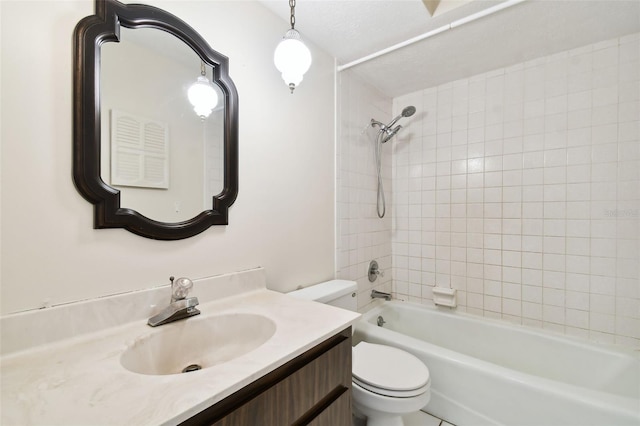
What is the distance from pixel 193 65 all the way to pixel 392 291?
7.30 feet

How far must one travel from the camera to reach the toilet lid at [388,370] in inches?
46.9

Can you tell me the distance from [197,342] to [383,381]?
32.4 inches

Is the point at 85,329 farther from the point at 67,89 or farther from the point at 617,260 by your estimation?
the point at 617,260

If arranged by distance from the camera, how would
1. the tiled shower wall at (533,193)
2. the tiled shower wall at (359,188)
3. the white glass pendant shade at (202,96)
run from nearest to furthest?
the white glass pendant shade at (202,96), the tiled shower wall at (533,193), the tiled shower wall at (359,188)

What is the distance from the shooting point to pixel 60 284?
2.59ft

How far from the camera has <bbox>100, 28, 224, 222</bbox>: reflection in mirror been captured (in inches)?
35.0

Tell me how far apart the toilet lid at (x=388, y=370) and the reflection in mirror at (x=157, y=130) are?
1058mm

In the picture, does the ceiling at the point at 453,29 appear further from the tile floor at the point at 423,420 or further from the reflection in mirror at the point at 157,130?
the tile floor at the point at 423,420

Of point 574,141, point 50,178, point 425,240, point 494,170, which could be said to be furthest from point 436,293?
point 50,178

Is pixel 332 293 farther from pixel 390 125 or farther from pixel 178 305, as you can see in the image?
pixel 390 125

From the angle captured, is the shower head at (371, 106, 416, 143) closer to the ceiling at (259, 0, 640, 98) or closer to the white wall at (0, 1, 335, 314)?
the ceiling at (259, 0, 640, 98)

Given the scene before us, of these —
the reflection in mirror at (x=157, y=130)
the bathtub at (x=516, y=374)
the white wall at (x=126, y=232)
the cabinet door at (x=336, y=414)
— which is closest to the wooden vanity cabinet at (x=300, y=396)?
the cabinet door at (x=336, y=414)

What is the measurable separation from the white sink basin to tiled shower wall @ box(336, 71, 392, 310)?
0.96 metres

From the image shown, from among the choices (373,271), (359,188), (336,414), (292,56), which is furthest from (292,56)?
(373,271)
